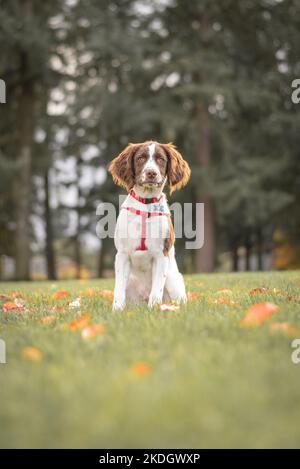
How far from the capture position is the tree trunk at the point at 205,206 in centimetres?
1889

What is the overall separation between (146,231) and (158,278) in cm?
50

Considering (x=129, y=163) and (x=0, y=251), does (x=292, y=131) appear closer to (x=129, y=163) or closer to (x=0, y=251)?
(x=0, y=251)

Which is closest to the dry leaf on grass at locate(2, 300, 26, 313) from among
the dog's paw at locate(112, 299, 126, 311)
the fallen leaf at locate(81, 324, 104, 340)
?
the dog's paw at locate(112, 299, 126, 311)

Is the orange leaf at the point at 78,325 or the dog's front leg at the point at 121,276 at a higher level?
the dog's front leg at the point at 121,276

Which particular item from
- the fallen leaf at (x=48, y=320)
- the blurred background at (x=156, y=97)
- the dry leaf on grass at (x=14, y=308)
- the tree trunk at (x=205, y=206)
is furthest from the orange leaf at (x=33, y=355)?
the tree trunk at (x=205, y=206)

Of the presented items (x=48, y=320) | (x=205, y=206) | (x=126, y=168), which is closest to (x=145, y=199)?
(x=126, y=168)

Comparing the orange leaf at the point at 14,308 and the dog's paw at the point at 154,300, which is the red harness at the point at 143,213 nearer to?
the dog's paw at the point at 154,300

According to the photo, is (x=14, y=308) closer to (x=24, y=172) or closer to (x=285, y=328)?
(x=285, y=328)

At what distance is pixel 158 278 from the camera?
5027 millimetres

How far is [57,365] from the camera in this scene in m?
2.76

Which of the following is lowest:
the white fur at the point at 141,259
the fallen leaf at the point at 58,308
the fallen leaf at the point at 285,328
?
the fallen leaf at the point at 58,308

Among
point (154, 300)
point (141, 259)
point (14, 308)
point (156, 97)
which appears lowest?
point (14, 308)

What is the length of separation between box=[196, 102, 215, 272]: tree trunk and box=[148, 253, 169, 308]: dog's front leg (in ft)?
44.4
